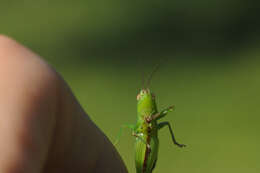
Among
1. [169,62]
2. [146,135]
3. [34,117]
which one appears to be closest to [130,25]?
[169,62]

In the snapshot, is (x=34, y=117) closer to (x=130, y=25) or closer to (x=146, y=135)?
(x=146, y=135)

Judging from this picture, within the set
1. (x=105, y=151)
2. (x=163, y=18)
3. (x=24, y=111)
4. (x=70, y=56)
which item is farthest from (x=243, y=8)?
(x=24, y=111)

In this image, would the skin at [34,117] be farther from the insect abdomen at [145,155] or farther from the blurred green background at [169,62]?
the blurred green background at [169,62]

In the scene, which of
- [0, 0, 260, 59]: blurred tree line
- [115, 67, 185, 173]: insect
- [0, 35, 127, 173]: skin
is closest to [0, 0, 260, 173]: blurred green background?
[0, 0, 260, 59]: blurred tree line

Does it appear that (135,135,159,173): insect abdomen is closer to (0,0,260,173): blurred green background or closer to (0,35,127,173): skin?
(0,35,127,173): skin

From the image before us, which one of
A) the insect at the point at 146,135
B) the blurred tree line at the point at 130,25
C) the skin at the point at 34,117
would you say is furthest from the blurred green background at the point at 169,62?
the skin at the point at 34,117
